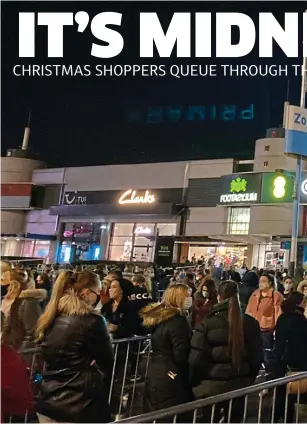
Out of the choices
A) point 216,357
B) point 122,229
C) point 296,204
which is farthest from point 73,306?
point 122,229

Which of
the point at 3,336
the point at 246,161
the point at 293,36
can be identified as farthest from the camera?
the point at 246,161

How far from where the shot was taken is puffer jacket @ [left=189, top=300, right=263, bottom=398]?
15.2 ft

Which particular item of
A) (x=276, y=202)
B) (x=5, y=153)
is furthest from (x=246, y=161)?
(x=5, y=153)

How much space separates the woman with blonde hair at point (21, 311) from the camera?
509 cm

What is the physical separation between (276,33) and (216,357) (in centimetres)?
439

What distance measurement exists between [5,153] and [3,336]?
44128mm

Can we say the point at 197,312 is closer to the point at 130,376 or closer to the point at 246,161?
the point at 130,376

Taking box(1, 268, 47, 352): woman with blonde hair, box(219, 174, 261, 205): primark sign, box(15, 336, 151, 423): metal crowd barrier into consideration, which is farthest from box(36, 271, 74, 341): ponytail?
box(219, 174, 261, 205): primark sign

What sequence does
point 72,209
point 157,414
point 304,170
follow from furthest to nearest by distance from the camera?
point 72,209 → point 304,170 → point 157,414

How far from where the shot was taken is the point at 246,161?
3206 centimetres

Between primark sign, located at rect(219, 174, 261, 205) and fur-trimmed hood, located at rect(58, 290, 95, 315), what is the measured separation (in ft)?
85.0

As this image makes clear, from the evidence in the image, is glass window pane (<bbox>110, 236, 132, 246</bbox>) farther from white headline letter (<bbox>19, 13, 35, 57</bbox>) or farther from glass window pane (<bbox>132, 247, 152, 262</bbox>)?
white headline letter (<bbox>19, 13, 35, 57</bbox>)

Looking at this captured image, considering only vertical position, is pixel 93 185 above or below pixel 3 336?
above

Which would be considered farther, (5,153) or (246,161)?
(5,153)
